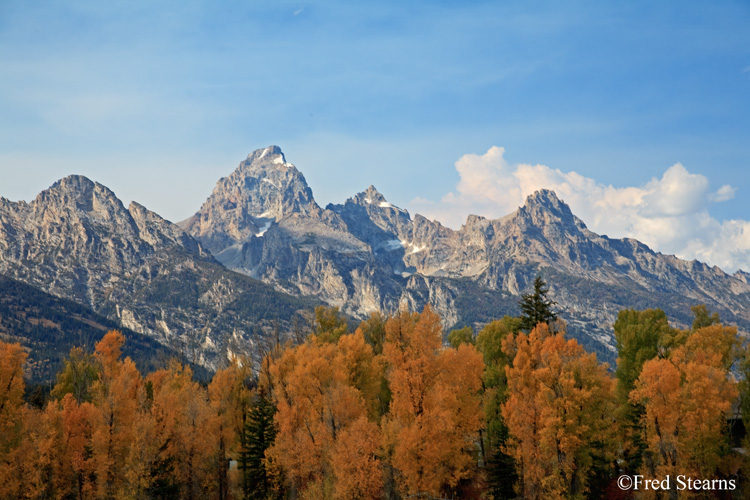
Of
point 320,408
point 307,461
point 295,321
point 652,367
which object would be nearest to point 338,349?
point 320,408

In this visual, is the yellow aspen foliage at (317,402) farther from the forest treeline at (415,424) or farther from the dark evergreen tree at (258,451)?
the dark evergreen tree at (258,451)

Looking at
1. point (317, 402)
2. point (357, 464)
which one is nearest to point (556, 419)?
point (357, 464)

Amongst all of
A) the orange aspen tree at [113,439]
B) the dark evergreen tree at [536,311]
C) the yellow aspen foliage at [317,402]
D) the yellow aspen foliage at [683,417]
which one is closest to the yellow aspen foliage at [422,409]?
the yellow aspen foliage at [317,402]

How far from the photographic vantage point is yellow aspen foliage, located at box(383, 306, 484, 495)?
54156 mm

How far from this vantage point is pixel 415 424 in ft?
177

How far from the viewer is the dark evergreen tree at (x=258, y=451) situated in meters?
70.0

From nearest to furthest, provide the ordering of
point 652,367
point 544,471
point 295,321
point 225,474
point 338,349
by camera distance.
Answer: point 544,471, point 652,367, point 338,349, point 225,474, point 295,321

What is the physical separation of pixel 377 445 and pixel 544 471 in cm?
1674

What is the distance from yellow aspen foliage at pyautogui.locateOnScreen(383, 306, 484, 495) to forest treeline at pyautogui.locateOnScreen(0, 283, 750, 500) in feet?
0.53

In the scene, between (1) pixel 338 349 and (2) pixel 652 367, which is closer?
(2) pixel 652 367

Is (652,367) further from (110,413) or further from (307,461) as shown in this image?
(110,413)

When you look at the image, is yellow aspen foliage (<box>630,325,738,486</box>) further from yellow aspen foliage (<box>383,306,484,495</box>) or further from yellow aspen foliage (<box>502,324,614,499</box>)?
yellow aspen foliage (<box>383,306,484,495</box>)

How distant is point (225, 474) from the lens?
76.9 m

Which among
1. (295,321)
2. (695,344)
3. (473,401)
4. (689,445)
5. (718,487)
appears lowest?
(718,487)
